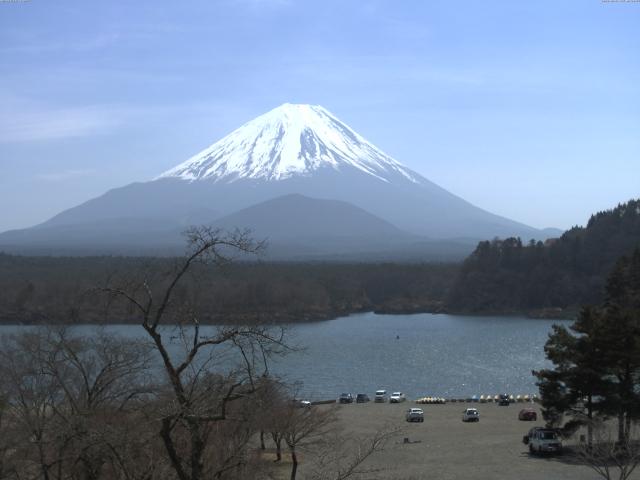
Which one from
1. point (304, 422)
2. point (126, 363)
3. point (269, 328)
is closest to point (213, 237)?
point (269, 328)

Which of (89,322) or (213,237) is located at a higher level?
(213,237)

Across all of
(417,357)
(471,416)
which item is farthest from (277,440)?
(417,357)

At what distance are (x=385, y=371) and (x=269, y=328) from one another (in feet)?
91.4

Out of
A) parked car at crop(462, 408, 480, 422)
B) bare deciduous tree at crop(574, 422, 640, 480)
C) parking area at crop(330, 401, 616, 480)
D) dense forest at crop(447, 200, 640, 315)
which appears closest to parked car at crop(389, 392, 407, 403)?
parking area at crop(330, 401, 616, 480)

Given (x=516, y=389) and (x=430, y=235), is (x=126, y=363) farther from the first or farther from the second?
(x=430, y=235)

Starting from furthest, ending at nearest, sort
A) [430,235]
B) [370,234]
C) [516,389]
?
[430,235]
[370,234]
[516,389]

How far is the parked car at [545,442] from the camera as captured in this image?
14.6m

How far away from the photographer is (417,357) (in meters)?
36.0

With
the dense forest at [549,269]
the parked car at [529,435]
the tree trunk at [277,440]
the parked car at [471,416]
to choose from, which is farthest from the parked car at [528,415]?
the dense forest at [549,269]

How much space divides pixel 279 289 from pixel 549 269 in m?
19.9

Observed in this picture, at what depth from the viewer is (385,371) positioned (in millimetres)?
31938

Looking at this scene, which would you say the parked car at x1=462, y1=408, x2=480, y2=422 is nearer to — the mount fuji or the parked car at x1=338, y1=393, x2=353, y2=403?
the parked car at x1=338, y1=393, x2=353, y2=403

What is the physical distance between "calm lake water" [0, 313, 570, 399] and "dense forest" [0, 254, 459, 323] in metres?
4.14

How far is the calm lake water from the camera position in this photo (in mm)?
27969
